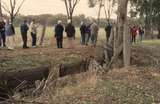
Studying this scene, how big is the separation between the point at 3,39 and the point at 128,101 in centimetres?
1502

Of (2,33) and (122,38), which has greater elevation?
(2,33)

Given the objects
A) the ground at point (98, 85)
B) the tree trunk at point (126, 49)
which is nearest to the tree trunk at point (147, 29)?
the tree trunk at point (126, 49)

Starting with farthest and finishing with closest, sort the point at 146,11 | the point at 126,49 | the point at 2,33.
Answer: the point at 146,11 < the point at 2,33 < the point at 126,49

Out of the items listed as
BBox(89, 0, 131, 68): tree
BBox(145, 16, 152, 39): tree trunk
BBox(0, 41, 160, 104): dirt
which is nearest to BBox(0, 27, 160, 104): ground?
BBox(0, 41, 160, 104): dirt

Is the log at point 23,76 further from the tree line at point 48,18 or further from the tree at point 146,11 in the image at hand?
the tree at point 146,11

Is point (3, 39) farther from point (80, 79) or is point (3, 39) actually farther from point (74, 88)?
point (74, 88)

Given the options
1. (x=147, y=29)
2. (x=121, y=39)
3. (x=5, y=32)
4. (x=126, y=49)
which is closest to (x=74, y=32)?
(x=5, y=32)

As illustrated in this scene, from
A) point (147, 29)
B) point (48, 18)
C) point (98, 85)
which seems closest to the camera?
point (98, 85)

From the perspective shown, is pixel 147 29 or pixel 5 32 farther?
pixel 147 29

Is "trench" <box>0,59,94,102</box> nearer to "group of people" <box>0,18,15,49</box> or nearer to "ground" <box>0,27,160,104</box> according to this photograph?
"ground" <box>0,27,160,104</box>

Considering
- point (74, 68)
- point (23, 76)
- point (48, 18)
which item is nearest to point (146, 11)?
point (48, 18)

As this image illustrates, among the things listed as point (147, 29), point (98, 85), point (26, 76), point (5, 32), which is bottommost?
point (147, 29)

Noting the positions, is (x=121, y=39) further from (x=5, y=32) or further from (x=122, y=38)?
(x=5, y=32)

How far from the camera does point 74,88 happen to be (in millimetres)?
15742
